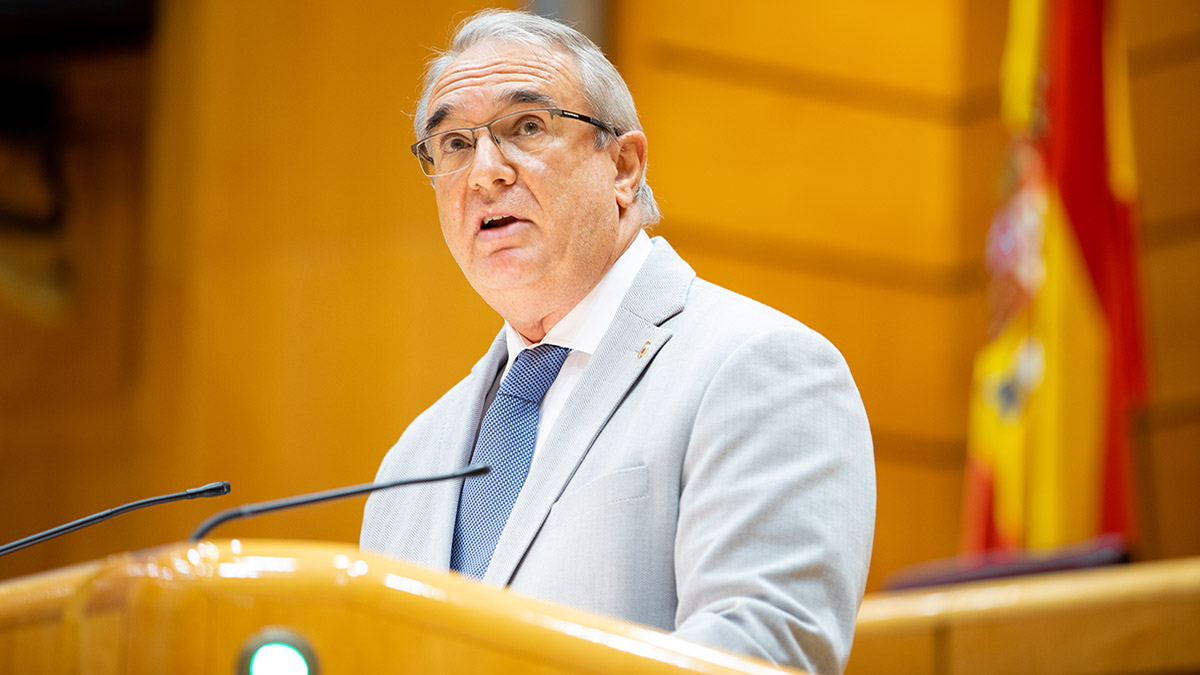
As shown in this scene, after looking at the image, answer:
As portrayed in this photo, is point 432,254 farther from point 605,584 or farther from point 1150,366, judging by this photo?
point 605,584

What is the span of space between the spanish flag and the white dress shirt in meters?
1.88

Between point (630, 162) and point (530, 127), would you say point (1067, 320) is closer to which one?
point (630, 162)

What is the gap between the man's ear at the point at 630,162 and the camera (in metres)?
1.86

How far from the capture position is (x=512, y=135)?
1.79 m

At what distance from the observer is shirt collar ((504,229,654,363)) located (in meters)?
1.73

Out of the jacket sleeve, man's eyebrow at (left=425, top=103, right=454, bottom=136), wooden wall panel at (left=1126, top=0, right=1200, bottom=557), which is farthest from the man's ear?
wooden wall panel at (left=1126, top=0, right=1200, bottom=557)

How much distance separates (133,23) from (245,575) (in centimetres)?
482

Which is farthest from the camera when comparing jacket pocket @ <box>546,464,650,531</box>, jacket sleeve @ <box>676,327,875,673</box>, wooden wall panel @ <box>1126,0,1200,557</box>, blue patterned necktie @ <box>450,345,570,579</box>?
wooden wall panel @ <box>1126,0,1200,557</box>

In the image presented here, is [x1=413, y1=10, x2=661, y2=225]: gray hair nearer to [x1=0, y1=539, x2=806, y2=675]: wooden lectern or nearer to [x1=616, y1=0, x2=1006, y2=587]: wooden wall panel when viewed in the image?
[x1=0, y1=539, x2=806, y2=675]: wooden lectern

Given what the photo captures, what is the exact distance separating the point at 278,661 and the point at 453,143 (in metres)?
1.01

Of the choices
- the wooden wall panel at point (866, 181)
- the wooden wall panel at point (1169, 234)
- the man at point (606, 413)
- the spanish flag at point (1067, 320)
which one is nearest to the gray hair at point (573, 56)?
the man at point (606, 413)

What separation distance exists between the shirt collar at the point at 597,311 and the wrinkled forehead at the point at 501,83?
0.72 feet

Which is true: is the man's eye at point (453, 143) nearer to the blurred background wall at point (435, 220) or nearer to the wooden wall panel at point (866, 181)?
the blurred background wall at point (435, 220)

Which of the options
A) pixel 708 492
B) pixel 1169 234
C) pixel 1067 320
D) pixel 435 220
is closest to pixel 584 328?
pixel 708 492
